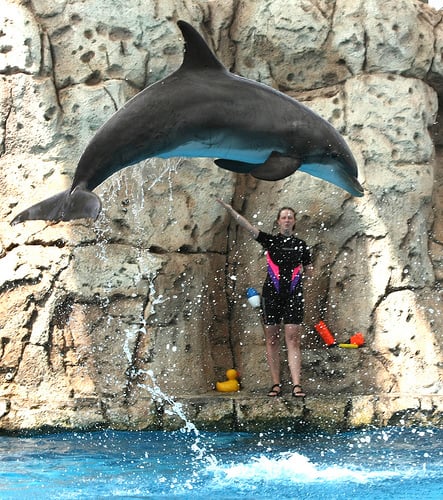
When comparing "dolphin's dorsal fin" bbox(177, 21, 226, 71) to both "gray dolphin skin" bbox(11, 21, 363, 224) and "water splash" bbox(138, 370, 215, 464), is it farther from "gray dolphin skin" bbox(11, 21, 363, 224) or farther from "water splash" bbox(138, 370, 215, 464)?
"water splash" bbox(138, 370, 215, 464)

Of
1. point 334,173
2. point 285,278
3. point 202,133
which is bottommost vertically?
point 285,278

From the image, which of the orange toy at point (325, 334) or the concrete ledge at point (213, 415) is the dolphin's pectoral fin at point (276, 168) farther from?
the orange toy at point (325, 334)

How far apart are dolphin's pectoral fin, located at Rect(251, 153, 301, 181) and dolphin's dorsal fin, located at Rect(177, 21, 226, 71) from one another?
53cm

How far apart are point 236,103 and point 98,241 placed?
292 cm

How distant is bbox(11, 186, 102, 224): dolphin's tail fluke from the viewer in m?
4.25

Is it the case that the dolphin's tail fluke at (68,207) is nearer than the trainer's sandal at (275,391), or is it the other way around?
the dolphin's tail fluke at (68,207)

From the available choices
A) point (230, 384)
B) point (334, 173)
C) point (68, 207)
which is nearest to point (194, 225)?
point (230, 384)

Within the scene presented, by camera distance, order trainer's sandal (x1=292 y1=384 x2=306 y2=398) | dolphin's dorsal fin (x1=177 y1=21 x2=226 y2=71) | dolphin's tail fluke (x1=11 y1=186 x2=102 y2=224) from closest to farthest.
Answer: dolphin's tail fluke (x1=11 y1=186 x2=102 y2=224) < dolphin's dorsal fin (x1=177 y1=21 x2=226 y2=71) < trainer's sandal (x1=292 y1=384 x2=306 y2=398)

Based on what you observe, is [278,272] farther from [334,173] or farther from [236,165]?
[236,165]

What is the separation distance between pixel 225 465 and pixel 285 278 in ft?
6.31

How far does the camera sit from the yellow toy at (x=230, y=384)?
25.0ft

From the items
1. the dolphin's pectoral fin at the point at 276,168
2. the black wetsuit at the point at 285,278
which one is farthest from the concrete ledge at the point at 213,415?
the dolphin's pectoral fin at the point at 276,168

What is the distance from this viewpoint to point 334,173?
16.7 ft

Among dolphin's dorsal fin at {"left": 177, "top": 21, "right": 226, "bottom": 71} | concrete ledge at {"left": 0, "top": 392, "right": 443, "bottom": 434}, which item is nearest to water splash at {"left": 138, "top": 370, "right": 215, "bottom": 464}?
concrete ledge at {"left": 0, "top": 392, "right": 443, "bottom": 434}
